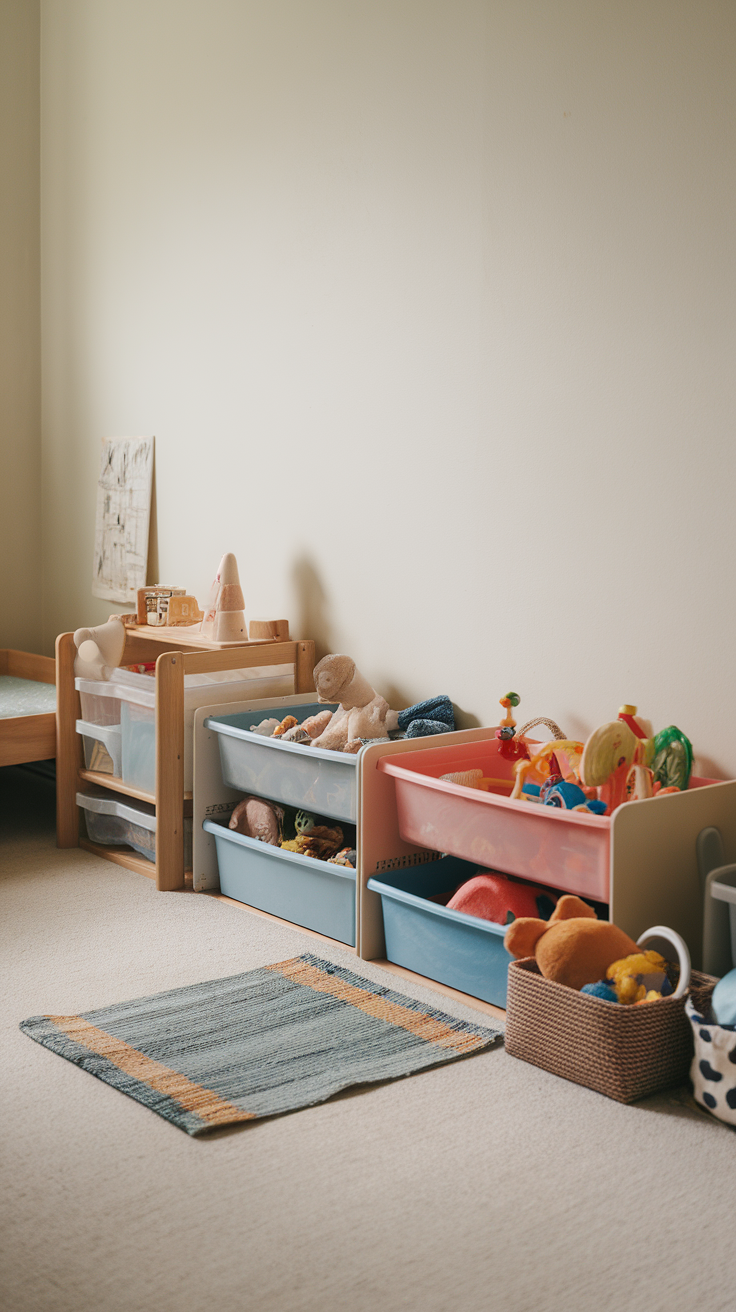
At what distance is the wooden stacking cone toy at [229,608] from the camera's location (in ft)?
9.70

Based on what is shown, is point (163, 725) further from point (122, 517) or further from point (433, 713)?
point (122, 517)

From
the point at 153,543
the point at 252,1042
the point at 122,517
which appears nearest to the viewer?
the point at 252,1042

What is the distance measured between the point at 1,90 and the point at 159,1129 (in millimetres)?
3674

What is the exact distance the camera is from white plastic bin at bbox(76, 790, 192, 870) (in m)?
2.81

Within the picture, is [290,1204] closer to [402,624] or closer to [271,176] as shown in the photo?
[402,624]

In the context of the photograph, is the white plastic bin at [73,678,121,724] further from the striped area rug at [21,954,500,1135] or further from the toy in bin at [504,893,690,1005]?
the toy in bin at [504,893,690,1005]

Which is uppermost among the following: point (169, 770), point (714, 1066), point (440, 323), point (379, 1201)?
point (440, 323)

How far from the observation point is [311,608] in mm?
3020

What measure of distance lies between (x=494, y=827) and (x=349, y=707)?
68cm

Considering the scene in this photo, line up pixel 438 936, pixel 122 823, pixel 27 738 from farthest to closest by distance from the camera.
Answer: pixel 27 738 → pixel 122 823 → pixel 438 936

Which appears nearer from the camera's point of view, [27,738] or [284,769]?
[284,769]

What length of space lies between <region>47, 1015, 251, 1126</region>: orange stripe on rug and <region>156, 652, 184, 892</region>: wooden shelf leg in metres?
0.76

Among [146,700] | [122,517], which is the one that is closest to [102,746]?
[146,700]

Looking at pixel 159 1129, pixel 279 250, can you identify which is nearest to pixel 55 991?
pixel 159 1129
